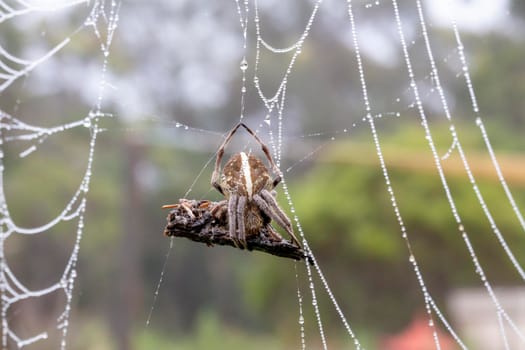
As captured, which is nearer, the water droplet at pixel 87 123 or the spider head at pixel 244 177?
the spider head at pixel 244 177

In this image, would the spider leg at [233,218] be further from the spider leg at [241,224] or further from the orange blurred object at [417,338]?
the orange blurred object at [417,338]

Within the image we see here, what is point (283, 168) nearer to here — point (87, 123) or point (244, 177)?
point (87, 123)

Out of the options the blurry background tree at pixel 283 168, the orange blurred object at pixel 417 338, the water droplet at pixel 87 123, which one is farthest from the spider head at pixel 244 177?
the orange blurred object at pixel 417 338

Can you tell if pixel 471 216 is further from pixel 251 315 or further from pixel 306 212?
pixel 251 315

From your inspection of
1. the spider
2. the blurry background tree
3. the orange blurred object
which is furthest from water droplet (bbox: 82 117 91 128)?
the orange blurred object

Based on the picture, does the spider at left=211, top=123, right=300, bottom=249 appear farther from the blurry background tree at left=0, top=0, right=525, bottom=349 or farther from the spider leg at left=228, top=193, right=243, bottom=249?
the blurry background tree at left=0, top=0, right=525, bottom=349

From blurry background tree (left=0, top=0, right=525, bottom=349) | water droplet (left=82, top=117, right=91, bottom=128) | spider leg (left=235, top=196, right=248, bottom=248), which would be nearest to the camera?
spider leg (left=235, top=196, right=248, bottom=248)

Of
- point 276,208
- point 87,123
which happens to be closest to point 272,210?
point 276,208
